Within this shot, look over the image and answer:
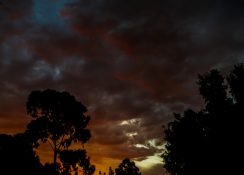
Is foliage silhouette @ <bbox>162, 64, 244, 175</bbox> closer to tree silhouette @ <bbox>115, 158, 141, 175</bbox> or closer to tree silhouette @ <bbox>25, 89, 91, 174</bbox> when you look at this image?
tree silhouette @ <bbox>25, 89, 91, 174</bbox>

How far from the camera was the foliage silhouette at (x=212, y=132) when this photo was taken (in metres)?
38.1

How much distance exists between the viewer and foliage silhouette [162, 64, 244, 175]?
38.1m

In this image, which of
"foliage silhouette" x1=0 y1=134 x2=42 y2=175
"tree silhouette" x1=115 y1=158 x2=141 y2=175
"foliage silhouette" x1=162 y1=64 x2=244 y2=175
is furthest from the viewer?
"tree silhouette" x1=115 y1=158 x2=141 y2=175

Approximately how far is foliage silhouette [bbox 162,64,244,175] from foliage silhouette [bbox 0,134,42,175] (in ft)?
63.9

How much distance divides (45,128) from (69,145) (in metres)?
3.94

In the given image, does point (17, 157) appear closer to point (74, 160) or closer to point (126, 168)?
point (74, 160)

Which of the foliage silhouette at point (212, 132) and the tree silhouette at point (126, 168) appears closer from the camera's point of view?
the foliage silhouette at point (212, 132)

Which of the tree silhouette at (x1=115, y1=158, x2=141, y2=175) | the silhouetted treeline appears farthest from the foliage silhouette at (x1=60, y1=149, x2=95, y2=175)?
the tree silhouette at (x1=115, y1=158, x2=141, y2=175)

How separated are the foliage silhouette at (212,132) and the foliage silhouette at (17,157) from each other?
19.5 meters

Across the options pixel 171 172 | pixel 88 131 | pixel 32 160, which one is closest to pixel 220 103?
pixel 171 172

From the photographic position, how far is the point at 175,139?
145ft

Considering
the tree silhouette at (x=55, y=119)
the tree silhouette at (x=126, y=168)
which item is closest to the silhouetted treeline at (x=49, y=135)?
the tree silhouette at (x=55, y=119)

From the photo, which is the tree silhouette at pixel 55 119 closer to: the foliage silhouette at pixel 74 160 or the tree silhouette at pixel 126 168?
the foliage silhouette at pixel 74 160

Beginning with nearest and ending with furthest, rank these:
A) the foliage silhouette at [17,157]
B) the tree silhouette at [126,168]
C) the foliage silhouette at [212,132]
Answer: the foliage silhouette at [212,132], the foliage silhouette at [17,157], the tree silhouette at [126,168]
